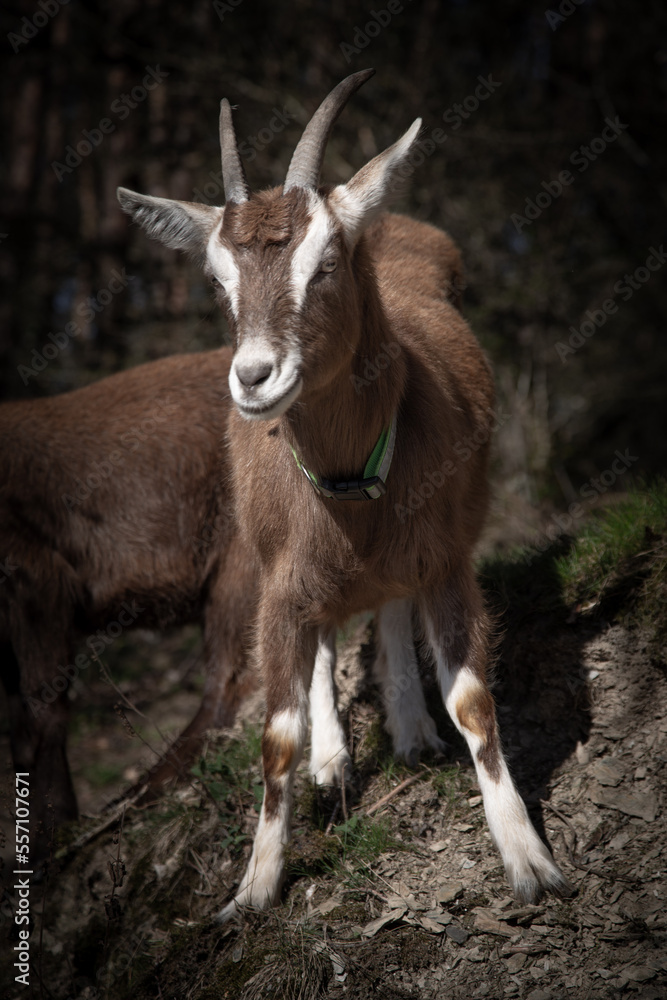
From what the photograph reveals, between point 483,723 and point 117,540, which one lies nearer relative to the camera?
point 483,723

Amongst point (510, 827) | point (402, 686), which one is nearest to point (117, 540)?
point (402, 686)

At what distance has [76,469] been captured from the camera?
5.02 m

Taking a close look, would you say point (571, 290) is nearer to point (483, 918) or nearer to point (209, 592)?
point (209, 592)

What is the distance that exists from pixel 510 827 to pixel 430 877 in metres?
0.40

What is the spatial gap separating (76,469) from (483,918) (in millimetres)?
3310

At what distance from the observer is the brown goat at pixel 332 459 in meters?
2.82

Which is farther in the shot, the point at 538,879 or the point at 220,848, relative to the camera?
the point at 220,848

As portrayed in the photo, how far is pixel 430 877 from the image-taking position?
3232mm

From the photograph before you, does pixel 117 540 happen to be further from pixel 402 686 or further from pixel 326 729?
pixel 402 686

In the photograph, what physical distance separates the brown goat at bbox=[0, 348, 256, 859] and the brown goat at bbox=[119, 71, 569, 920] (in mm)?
1329

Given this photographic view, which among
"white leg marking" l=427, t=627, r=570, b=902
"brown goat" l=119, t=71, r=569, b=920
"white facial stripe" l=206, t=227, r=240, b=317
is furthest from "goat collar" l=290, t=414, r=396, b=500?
"white leg marking" l=427, t=627, r=570, b=902

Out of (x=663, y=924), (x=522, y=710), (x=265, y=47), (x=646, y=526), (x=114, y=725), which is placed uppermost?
(x=265, y=47)

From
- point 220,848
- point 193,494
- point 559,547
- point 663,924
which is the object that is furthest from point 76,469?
point 663,924

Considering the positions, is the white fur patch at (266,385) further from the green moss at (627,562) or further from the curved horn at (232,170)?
the green moss at (627,562)
